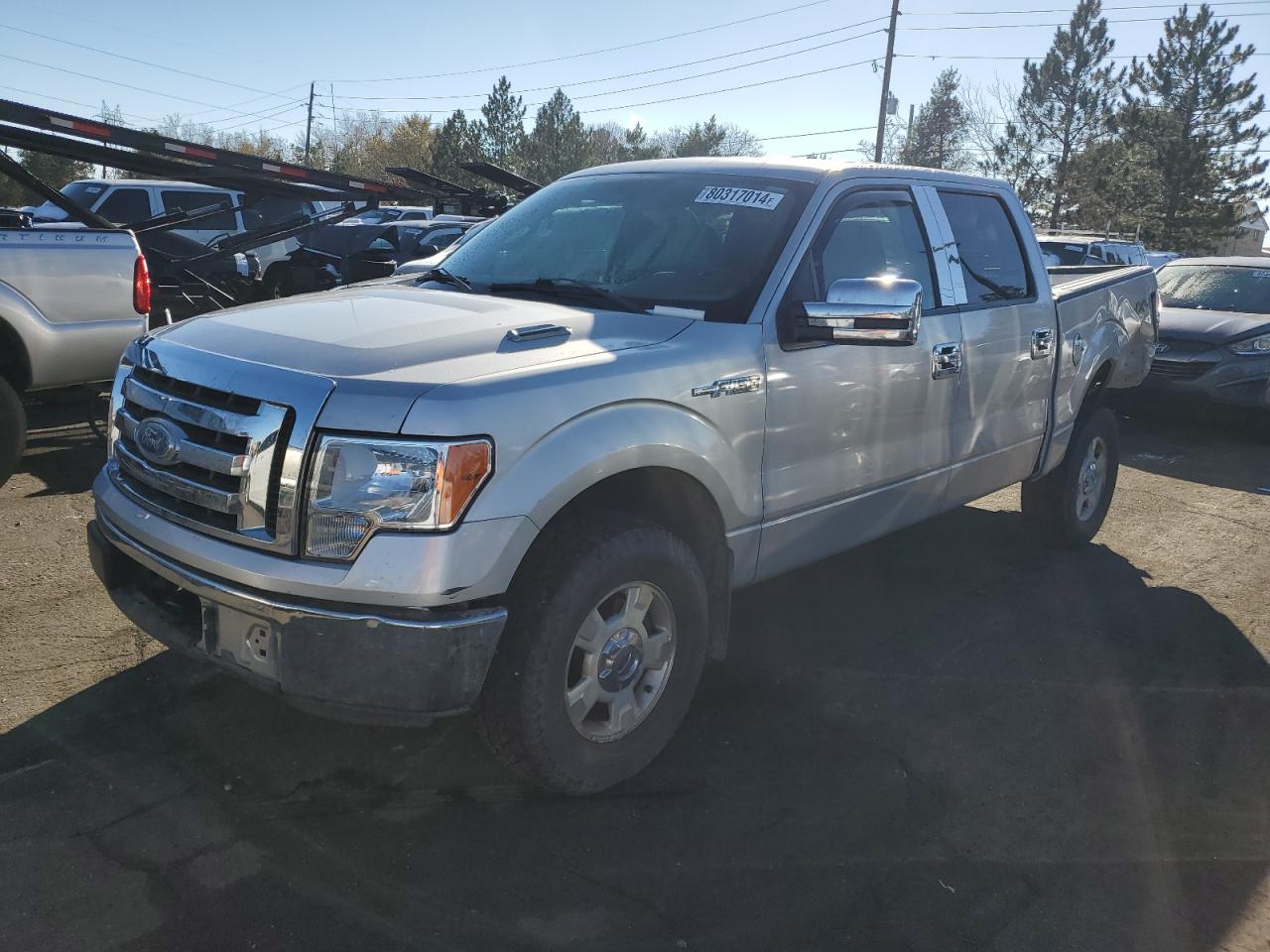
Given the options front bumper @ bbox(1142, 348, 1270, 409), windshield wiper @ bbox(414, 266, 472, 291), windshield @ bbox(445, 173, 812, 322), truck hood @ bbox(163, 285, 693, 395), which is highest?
windshield @ bbox(445, 173, 812, 322)

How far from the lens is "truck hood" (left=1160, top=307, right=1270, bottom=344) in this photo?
9797 millimetres

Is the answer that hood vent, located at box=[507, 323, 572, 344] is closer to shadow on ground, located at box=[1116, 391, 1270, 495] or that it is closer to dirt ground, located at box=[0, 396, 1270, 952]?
dirt ground, located at box=[0, 396, 1270, 952]

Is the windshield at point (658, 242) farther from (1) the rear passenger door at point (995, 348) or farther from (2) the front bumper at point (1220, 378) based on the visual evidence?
(2) the front bumper at point (1220, 378)

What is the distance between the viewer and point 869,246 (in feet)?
13.6

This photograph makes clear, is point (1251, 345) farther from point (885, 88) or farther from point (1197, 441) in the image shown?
point (885, 88)

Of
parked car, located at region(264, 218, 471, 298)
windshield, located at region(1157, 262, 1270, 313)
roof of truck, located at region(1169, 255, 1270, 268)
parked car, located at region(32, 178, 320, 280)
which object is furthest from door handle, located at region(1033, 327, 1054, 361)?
parked car, located at region(32, 178, 320, 280)

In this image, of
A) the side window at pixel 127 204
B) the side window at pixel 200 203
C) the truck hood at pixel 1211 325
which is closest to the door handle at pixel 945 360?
the truck hood at pixel 1211 325

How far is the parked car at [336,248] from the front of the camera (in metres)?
12.1

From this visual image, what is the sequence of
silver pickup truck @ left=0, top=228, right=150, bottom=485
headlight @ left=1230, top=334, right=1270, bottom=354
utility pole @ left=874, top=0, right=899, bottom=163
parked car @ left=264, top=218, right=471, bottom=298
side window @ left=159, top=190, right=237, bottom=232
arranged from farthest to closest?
utility pole @ left=874, top=0, right=899, bottom=163 < side window @ left=159, top=190, right=237, bottom=232 < parked car @ left=264, top=218, right=471, bottom=298 < headlight @ left=1230, top=334, right=1270, bottom=354 < silver pickup truck @ left=0, top=228, right=150, bottom=485

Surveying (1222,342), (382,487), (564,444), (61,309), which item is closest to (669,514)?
(564,444)

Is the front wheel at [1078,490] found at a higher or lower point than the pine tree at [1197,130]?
lower

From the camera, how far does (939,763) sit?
3.58 m

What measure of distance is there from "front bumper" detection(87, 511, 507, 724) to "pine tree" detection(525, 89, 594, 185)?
226ft

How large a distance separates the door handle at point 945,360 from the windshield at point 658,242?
2.99 feet
